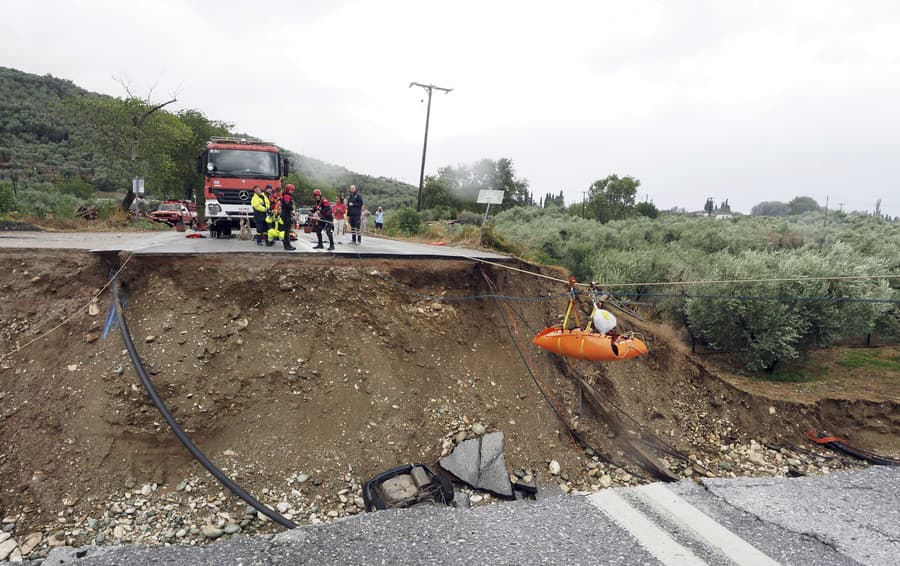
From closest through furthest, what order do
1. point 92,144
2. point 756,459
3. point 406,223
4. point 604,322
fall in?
point 604,322 → point 756,459 → point 92,144 → point 406,223

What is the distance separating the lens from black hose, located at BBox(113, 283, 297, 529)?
23.3 feet

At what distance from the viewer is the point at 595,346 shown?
23.0 ft

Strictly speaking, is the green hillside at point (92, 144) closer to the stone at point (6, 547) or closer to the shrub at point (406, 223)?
the shrub at point (406, 223)

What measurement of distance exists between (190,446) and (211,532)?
132 cm

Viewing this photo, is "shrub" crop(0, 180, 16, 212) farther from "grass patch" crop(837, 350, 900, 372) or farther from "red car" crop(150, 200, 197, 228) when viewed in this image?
"grass patch" crop(837, 350, 900, 372)

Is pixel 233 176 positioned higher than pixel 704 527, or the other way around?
pixel 233 176

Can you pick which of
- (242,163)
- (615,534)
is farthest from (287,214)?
(615,534)

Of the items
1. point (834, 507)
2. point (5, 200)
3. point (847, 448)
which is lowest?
point (834, 507)

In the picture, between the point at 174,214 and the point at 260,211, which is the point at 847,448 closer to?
the point at 260,211

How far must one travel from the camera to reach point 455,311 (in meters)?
10.9

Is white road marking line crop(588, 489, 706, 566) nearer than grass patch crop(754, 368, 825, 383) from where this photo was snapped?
Yes

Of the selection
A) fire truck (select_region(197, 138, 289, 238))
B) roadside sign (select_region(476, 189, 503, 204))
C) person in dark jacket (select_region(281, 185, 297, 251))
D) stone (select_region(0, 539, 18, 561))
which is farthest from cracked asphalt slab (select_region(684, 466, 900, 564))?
fire truck (select_region(197, 138, 289, 238))

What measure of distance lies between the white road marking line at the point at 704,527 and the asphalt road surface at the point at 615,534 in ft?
0.06

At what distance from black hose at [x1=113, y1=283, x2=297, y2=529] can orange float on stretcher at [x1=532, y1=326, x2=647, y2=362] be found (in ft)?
15.7
